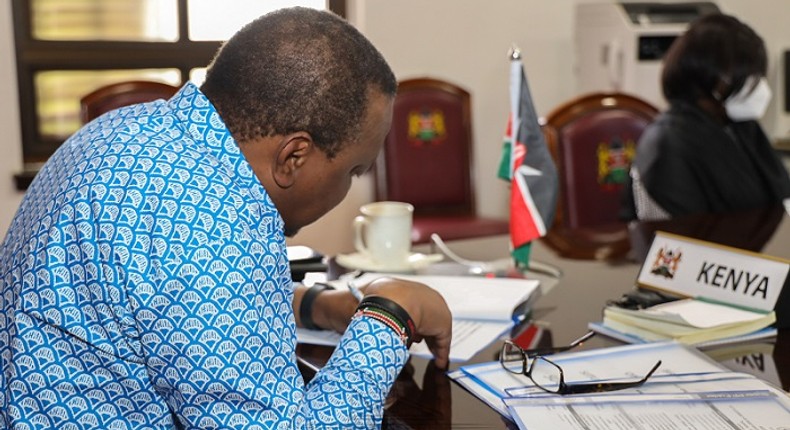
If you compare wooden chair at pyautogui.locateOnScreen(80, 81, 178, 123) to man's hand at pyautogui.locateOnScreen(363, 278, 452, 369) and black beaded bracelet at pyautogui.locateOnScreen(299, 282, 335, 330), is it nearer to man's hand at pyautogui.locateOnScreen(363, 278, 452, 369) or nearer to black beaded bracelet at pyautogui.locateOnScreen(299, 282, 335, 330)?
black beaded bracelet at pyautogui.locateOnScreen(299, 282, 335, 330)

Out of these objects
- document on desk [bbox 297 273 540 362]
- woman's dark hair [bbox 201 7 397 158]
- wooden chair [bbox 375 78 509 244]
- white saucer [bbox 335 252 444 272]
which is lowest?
wooden chair [bbox 375 78 509 244]

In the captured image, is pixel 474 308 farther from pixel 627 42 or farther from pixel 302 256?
pixel 627 42

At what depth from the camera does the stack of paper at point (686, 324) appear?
121 centimetres

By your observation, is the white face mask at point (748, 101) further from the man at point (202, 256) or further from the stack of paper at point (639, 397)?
the man at point (202, 256)

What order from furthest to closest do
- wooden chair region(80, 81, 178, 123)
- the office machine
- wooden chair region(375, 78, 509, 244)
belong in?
the office machine
wooden chair region(375, 78, 509, 244)
wooden chair region(80, 81, 178, 123)

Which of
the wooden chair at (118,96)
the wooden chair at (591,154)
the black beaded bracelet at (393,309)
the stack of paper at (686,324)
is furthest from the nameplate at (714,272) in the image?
the wooden chair at (118,96)

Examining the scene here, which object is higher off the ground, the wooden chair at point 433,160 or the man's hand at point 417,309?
the man's hand at point 417,309

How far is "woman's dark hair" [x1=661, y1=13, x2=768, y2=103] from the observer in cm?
249

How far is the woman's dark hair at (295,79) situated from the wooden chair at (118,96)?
1.55 metres

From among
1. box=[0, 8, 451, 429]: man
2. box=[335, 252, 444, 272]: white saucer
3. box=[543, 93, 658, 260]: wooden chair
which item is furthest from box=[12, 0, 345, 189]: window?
box=[0, 8, 451, 429]: man

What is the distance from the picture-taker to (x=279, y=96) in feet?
2.94

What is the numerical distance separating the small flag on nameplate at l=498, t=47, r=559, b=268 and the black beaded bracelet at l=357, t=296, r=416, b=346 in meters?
0.67

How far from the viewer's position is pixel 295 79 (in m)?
0.89

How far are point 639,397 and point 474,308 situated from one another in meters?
0.37
